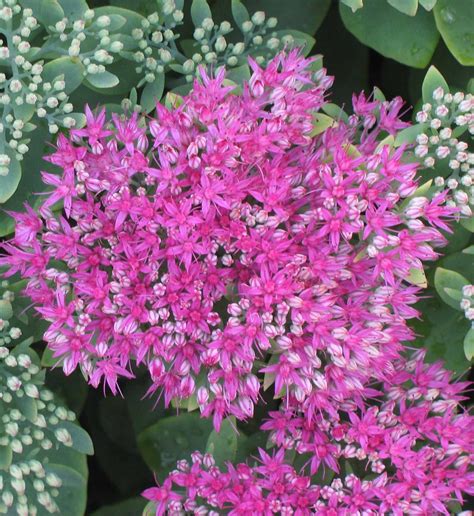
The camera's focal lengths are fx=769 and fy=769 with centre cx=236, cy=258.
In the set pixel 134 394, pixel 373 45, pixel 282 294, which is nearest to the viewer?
pixel 282 294

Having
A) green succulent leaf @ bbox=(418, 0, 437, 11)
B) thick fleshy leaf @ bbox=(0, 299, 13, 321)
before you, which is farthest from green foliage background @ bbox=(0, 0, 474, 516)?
thick fleshy leaf @ bbox=(0, 299, 13, 321)

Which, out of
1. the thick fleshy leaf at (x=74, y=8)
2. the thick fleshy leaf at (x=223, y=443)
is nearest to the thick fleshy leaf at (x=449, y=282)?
the thick fleshy leaf at (x=223, y=443)

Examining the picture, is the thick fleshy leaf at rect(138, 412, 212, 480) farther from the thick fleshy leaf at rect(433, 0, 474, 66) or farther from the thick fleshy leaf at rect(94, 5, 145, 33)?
the thick fleshy leaf at rect(433, 0, 474, 66)

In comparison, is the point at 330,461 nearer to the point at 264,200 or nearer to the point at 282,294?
the point at 282,294

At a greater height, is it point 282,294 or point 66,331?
point 282,294

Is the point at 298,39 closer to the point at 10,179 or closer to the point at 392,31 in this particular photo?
the point at 392,31

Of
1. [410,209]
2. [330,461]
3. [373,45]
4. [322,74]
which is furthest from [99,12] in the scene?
[330,461]
